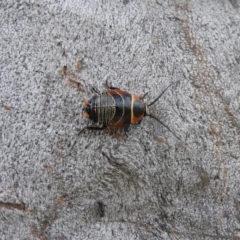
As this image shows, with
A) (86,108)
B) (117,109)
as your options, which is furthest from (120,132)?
(86,108)

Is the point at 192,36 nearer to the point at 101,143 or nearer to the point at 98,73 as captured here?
the point at 98,73

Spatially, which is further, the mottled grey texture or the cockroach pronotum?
the cockroach pronotum

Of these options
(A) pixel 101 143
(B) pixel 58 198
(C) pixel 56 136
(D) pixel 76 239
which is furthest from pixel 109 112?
(D) pixel 76 239

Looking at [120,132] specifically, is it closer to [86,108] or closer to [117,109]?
[117,109]

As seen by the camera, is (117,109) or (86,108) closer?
(86,108)

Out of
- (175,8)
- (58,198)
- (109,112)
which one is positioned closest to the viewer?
(58,198)
